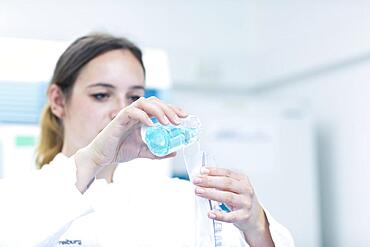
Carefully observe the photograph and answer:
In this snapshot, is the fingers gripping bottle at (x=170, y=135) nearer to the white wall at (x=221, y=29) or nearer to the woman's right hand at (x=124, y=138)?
the woman's right hand at (x=124, y=138)

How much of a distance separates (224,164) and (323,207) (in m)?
0.49

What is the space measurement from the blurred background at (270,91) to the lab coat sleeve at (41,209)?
929mm

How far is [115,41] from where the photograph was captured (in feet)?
5.17

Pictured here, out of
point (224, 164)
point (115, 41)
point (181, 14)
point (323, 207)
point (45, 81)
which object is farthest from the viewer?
point (181, 14)

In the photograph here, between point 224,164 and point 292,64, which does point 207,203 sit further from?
point 292,64

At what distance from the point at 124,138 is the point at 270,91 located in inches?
75.0

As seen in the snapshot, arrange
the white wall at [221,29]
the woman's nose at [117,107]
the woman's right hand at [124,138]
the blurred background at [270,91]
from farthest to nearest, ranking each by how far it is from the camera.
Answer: the white wall at [221,29] → the blurred background at [270,91] → the woman's nose at [117,107] → the woman's right hand at [124,138]

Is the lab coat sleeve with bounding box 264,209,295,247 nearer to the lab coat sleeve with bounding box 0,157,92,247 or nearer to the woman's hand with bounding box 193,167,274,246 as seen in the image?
the woman's hand with bounding box 193,167,274,246

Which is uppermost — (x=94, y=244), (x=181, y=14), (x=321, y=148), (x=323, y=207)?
(x=181, y=14)

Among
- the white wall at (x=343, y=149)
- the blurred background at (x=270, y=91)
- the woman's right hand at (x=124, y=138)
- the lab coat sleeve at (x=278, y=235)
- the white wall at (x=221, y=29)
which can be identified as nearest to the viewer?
the woman's right hand at (x=124, y=138)

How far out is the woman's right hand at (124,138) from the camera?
110cm

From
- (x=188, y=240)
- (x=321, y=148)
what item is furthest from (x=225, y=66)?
(x=188, y=240)

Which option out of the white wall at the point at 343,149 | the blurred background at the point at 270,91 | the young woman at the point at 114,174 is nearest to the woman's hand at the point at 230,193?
the young woman at the point at 114,174

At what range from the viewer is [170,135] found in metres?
1.12
